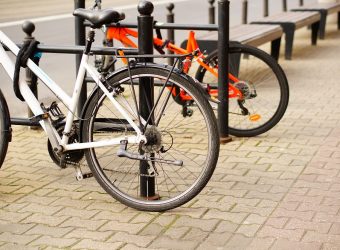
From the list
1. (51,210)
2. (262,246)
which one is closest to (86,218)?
(51,210)

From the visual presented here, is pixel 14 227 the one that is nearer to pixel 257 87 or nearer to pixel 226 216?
pixel 226 216

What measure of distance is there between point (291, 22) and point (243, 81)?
5118 mm

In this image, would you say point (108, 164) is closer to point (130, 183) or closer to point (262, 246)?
point (130, 183)

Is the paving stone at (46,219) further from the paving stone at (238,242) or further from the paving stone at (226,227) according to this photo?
the paving stone at (238,242)

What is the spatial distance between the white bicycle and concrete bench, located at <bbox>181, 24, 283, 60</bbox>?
11.7 feet

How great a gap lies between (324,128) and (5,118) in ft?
10.9

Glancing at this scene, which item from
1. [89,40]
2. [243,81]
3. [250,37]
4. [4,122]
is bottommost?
[250,37]

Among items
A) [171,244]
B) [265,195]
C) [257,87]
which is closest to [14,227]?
[171,244]

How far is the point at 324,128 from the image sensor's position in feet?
25.3

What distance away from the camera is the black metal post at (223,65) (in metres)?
7.00

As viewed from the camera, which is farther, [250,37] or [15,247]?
[250,37]

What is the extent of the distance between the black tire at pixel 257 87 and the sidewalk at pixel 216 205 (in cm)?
17

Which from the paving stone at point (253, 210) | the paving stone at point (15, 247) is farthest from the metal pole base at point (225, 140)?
the paving stone at point (15, 247)

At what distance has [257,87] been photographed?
27.7 feet
